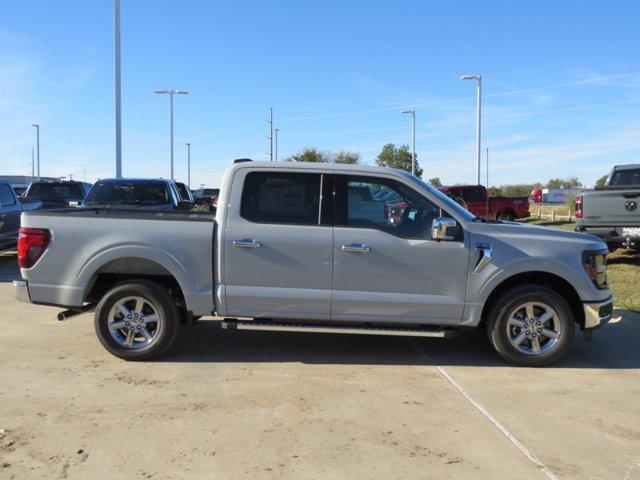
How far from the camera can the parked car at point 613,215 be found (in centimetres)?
1134

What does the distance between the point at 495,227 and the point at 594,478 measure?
105 inches

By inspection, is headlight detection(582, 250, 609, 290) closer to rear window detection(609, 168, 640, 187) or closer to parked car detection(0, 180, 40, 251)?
rear window detection(609, 168, 640, 187)

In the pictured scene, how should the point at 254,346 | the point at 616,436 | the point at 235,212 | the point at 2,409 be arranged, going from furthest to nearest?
the point at 254,346 → the point at 235,212 → the point at 2,409 → the point at 616,436

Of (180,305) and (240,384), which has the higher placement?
(180,305)

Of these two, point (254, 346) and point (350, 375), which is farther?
point (254, 346)

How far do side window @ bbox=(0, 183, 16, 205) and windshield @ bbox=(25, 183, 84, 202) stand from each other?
3.89 meters

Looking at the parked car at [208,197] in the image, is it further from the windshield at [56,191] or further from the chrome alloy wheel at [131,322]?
the chrome alloy wheel at [131,322]

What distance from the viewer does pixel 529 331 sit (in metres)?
5.78

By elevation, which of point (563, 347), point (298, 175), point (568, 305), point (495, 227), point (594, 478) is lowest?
point (594, 478)

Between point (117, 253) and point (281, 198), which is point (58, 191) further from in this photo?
point (281, 198)

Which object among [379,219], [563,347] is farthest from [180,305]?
[563,347]

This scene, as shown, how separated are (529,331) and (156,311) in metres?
3.56

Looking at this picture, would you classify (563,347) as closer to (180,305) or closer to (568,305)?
(568,305)

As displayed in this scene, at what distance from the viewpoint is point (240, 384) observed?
17.2 ft
